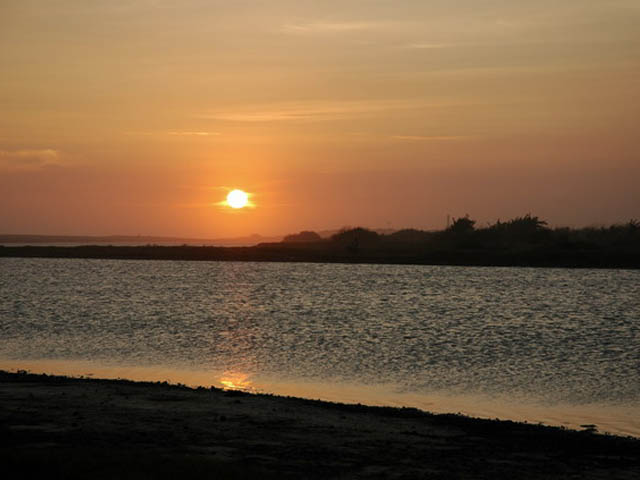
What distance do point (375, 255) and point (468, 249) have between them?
15802 millimetres

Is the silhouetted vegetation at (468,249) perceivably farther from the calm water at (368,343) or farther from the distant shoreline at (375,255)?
the calm water at (368,343)

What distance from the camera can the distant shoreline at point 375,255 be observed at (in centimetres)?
12106

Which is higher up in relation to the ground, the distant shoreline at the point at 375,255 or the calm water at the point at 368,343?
the distant shoreline at the point at 375,255

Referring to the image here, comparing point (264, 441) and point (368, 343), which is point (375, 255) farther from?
point (264, 441)

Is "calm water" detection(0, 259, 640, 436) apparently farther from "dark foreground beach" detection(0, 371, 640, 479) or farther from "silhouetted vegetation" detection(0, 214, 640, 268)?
"silhouetted vegetation" detection(0, 214, 640, 268)

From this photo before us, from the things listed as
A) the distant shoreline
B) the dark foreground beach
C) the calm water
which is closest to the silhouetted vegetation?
the distant shoreline

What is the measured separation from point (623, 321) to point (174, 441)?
39772 millimetres

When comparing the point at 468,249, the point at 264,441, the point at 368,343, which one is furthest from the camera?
the point at 468,249

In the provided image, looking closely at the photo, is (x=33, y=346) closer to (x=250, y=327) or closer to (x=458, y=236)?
(x=250, y=327)

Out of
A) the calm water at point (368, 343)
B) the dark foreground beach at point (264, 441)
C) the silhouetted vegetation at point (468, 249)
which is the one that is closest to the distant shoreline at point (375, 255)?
the silhouetted vegetation at point (468, 249)

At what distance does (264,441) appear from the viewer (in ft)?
53.9

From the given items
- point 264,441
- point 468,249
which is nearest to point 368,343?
point 264,441

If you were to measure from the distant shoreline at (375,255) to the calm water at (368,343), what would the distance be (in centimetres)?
4634

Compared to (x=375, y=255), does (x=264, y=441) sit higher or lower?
lower
